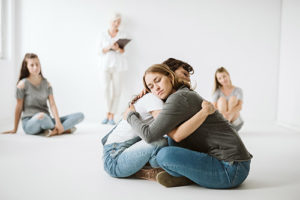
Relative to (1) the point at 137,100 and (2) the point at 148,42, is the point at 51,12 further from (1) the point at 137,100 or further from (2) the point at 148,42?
(1) the point at 137,100

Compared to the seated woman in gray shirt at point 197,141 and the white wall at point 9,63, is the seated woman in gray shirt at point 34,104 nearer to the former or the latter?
the white wall at point 9,63

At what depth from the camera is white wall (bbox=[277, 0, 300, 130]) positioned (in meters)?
5.42

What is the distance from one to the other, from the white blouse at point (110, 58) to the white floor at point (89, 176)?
6.61ft

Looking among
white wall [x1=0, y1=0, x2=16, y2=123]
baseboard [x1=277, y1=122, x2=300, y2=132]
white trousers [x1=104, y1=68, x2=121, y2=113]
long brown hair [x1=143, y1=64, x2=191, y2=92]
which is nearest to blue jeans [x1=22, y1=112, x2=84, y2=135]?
white wall [x1=0, y1=0, x2=16, y2=123]

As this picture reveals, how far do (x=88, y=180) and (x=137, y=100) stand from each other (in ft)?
1.92

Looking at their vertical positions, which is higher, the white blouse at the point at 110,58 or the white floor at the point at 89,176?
the white blouse at the point at 110,58

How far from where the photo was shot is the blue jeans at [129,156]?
2.16m

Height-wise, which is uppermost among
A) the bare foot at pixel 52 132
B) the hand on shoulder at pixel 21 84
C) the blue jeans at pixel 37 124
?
the hand on shoulder at pixel 21 84

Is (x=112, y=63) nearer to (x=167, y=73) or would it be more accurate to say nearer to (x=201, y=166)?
(x=167, y=73)

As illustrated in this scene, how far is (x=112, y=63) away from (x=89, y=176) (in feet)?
11.2

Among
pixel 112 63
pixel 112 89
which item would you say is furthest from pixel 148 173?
pixel 112 89

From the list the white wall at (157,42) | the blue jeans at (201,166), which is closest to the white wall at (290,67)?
the white wall at (157,42)

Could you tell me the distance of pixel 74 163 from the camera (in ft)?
9.17

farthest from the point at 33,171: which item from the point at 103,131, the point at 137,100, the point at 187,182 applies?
the point at 103,131
